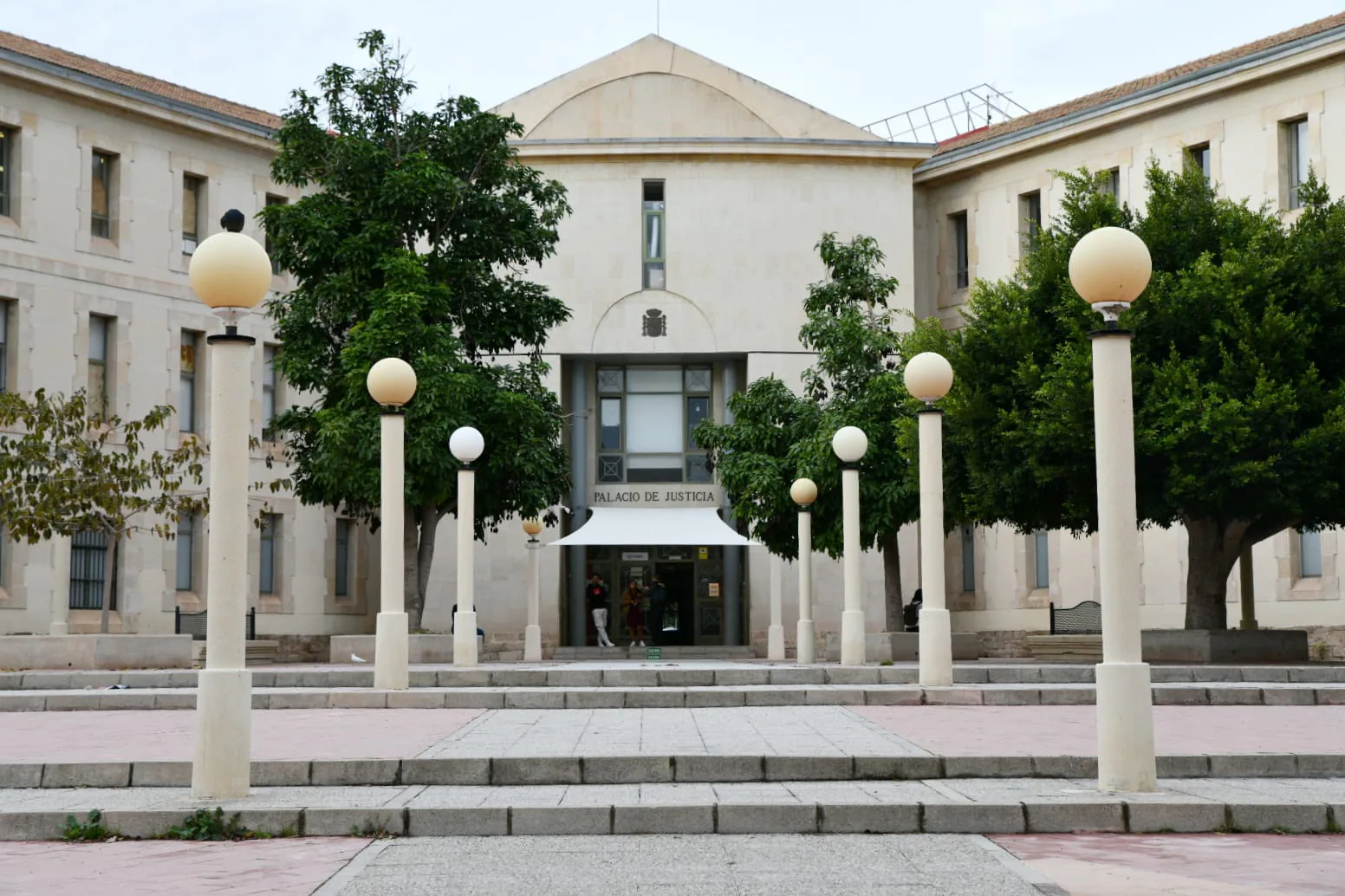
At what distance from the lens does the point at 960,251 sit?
4531 centimetres

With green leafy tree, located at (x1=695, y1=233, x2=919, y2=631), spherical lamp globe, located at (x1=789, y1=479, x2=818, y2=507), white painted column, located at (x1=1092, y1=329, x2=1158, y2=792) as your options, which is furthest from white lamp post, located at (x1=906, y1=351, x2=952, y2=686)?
green leafy tree, located at (x1=695, y1=233, x2=919, y2=631)

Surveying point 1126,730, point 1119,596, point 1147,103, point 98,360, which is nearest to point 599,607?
point 98,360

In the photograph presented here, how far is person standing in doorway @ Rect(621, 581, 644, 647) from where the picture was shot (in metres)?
42.3

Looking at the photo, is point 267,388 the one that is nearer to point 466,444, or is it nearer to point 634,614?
point 634,614

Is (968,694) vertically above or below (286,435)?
below

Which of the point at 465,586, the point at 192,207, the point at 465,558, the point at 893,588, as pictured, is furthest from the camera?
the point at 192,207

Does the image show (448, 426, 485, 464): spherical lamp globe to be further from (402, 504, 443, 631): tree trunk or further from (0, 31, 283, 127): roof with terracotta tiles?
(0, 31, 283, 127): roof with terracotta tiles

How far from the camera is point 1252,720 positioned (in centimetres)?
1376

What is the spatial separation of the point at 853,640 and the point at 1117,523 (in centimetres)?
1320

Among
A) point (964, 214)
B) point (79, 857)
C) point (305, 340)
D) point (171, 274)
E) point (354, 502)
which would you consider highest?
point (964, 214)

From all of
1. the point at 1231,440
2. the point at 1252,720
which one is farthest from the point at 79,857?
the point at 1231,440

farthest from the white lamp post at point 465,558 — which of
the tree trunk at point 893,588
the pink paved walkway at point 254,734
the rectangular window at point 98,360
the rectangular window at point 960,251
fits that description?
the rectangular window at point 960,251

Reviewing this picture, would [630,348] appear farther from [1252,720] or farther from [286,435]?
[1252,720]

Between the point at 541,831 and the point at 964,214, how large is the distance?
3870 centimetres
